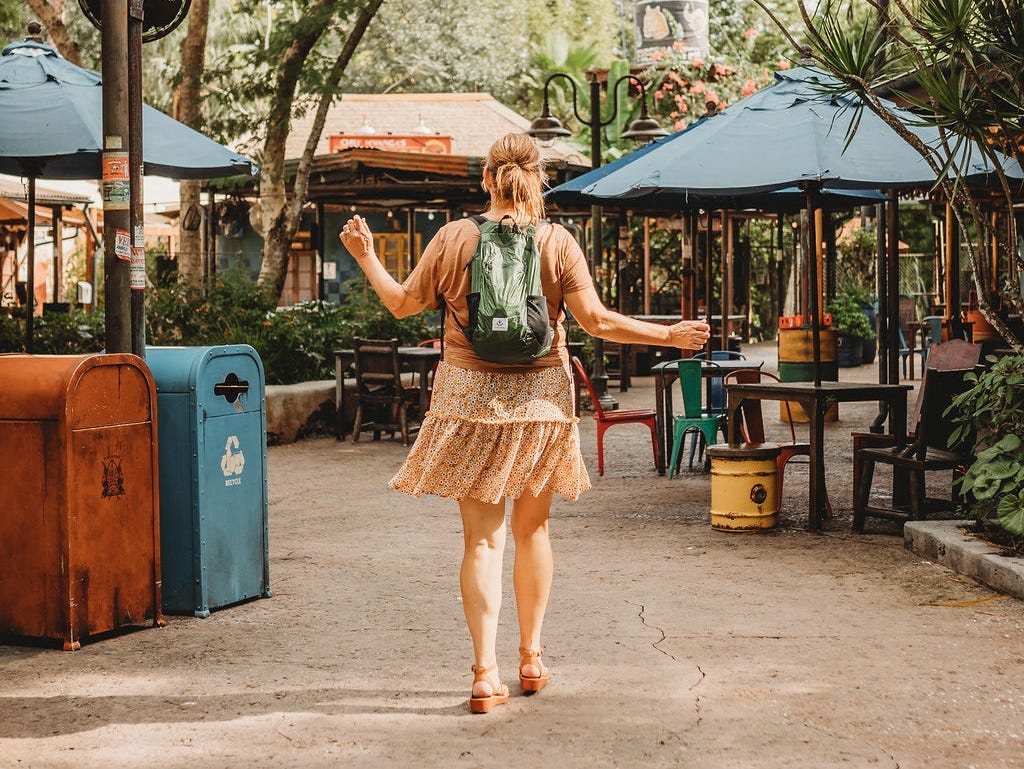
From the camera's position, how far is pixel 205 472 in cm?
580

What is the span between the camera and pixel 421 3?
4159 cm

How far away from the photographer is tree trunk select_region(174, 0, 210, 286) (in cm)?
1524

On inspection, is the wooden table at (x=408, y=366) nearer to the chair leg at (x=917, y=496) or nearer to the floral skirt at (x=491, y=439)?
the chair leg at (x=917, y=496)

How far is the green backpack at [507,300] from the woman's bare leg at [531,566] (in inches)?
21.5

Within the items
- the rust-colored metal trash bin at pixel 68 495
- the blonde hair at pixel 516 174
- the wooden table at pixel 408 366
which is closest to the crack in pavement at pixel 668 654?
the blonde hair at pixel 516 174

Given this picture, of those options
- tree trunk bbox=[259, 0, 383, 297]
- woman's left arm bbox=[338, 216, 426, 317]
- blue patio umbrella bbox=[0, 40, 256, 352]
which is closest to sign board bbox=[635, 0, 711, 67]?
tree trunk bbox=[259, 0, 383, 297]

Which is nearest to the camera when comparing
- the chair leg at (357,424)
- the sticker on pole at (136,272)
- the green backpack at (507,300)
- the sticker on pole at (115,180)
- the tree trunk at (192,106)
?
the green backpack at (507,300)

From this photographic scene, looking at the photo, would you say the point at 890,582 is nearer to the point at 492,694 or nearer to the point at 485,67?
the point at 492,694

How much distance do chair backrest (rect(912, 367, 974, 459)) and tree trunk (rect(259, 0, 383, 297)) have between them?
9.08 metres

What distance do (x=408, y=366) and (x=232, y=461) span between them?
7.93 m

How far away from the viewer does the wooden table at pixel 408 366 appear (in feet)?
40.8

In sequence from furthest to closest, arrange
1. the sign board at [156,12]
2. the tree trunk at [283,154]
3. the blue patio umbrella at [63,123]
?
the tree trunk at [283,154]
the blue patio umbrella at [63,123]
the sign board at [156,12]

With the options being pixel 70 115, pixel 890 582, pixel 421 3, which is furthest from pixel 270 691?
pixel 421 3

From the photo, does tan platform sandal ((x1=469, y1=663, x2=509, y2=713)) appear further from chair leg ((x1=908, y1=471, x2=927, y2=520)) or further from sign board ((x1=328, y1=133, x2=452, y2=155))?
sign board ((x1=328, y1=133, x2=452, y2=155))
